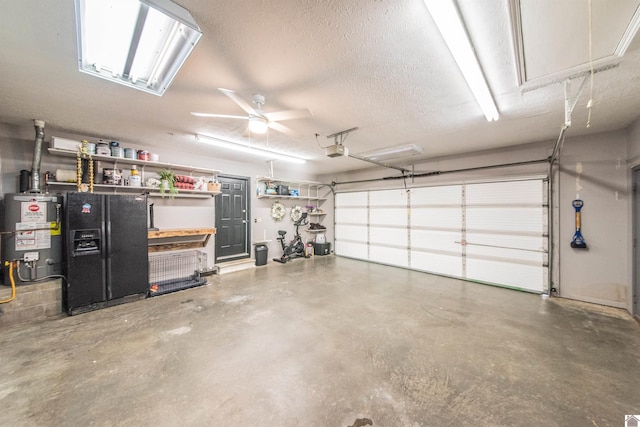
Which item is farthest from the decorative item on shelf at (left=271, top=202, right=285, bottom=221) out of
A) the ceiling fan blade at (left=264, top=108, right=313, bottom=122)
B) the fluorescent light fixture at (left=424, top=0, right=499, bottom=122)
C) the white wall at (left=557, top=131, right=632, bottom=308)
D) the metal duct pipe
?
the white wall at (left=557, top=131, right=632, bottom=308)

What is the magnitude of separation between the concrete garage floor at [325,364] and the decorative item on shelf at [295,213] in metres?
3.83

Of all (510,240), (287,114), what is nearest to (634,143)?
(510,240)

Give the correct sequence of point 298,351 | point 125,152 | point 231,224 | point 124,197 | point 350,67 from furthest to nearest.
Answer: point 231,224 < point 125,152 < point 124,197 < point 298,351 < point 350,67

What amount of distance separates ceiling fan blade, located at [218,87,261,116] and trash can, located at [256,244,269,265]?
4.44 m

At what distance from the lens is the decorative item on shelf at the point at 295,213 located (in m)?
7.31

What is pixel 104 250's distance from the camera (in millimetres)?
3475

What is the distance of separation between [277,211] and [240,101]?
4.97m

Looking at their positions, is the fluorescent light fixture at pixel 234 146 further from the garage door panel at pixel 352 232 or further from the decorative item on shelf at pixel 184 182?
the garage door panel at pixel 352 232

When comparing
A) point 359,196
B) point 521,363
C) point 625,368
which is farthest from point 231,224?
point 625,368

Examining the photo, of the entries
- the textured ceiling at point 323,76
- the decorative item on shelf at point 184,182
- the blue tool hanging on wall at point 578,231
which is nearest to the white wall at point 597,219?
the blue tool hanging on wall at point 578,231

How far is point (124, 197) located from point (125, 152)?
3.01 ft

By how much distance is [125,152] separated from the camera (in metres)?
4.01

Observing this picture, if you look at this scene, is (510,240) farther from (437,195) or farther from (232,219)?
(232,219)

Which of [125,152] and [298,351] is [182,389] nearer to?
[298,351]
